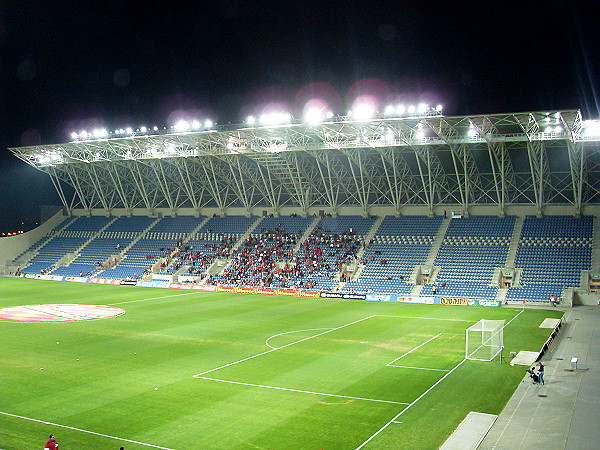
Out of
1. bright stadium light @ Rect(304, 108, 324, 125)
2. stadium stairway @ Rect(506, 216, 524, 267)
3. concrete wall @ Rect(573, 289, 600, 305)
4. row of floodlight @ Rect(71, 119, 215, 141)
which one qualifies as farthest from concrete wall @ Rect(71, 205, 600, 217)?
bright stadium light @ Rect(304, 108, 324, 125)

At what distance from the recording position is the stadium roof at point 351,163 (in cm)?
4550

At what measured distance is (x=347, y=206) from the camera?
206ft

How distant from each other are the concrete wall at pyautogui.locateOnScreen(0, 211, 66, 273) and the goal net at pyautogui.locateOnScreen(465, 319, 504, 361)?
62.3m

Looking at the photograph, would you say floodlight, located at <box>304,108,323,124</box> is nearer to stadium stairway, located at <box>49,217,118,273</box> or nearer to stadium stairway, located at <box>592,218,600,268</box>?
stadium stairway, located at <box>592,218,600,268</box>

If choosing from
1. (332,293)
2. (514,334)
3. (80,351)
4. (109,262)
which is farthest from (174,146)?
(514,334)

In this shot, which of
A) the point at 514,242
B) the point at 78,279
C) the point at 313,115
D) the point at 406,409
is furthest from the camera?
the point at 78,279

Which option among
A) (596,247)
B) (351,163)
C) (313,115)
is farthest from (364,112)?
(596,247)

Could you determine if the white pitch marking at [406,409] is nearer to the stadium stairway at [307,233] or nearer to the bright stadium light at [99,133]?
the stadium stairway at [307,233]

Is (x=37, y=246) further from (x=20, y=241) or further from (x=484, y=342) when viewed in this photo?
(x=484, y=342)

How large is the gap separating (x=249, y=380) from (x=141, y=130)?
1583 inches

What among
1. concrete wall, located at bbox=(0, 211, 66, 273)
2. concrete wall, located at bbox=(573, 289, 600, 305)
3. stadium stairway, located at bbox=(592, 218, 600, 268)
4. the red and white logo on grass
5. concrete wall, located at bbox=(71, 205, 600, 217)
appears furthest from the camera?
concrete wall, located at bbox=(0, 211, 66, 273)

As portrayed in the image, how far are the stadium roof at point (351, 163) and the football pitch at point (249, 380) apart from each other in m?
15.6

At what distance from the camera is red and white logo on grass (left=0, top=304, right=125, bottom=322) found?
35.9 m

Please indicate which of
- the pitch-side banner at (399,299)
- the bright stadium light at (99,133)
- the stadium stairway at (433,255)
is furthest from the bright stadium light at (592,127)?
the bright stadium light at (99,133)
